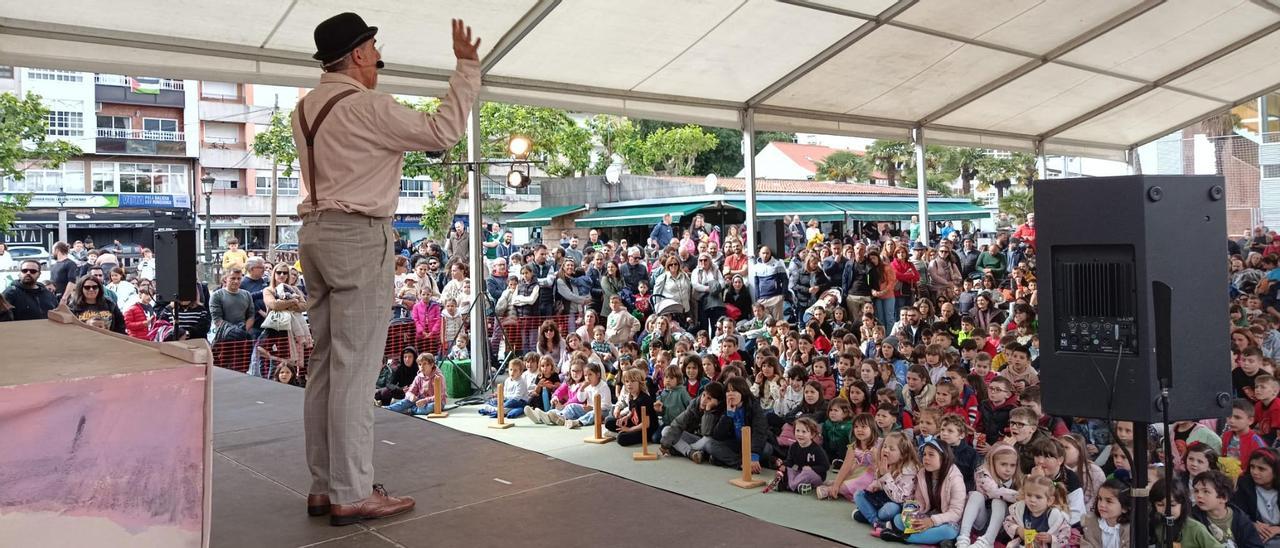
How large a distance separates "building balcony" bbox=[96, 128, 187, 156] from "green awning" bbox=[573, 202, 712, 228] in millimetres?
17364

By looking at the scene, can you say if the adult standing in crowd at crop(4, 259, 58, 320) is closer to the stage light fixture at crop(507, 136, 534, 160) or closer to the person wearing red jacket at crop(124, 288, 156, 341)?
the person wearing red jacket at crop(124, 288, 156, 341)

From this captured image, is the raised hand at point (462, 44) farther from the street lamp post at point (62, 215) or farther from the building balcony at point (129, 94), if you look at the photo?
the building balcony at point (129, 94)

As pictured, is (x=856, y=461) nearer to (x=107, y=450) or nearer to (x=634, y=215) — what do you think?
(x=107, y=450)

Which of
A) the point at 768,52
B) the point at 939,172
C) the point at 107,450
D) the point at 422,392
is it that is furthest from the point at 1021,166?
the point at 107,450

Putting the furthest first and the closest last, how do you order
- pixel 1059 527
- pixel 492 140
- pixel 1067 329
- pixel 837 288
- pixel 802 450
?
1. pixel 492 140
2. pixel 837 288
3. pixel 802 450
4. pixel 1059 527
5. pixel 1067 329

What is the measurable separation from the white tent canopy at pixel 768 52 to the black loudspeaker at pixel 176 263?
162 cm

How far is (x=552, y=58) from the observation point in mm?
7160

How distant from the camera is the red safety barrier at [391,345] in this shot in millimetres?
8086

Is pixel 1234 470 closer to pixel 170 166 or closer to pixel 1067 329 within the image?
pixel 1067 329

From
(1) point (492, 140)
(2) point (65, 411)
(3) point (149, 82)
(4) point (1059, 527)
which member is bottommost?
(4) point (1059, 527)

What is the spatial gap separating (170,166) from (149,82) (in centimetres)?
315

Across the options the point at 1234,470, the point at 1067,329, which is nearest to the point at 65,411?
the point at 1067,329

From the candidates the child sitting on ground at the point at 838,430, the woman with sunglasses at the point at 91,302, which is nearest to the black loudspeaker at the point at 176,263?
the woman with sunglasses at the point at 91,302

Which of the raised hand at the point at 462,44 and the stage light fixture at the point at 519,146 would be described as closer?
the raised hand at the point at 462,44
